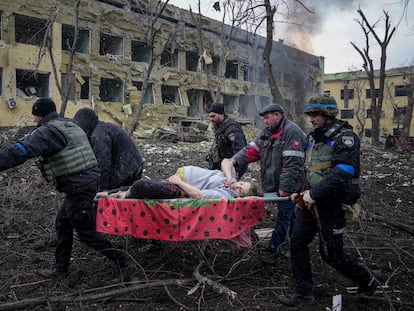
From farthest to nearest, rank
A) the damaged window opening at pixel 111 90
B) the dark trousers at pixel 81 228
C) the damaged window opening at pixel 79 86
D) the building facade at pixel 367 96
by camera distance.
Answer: the building facade at pixel 367 96
the damaged window opening at pixel 111 90
the damaged window opening at pixel 79 86
the dark trousers at pixel 81 228

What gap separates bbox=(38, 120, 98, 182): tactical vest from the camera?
3.25 metres

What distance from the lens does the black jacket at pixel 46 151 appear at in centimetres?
288

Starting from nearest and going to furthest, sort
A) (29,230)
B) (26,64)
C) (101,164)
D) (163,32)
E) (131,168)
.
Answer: (101,164) → (131,168) → (29,230) → (26,64) → (163,32)

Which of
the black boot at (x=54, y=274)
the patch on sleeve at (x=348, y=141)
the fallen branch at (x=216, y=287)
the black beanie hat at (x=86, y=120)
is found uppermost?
the black beanie hat at (x=86, y=120)

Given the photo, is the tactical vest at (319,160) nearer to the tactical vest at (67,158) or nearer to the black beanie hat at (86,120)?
the tactical vest at (67,158)

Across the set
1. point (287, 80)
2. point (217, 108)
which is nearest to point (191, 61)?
point (287, 80)

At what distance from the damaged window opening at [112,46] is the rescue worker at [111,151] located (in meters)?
19.7

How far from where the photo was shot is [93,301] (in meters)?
3.18

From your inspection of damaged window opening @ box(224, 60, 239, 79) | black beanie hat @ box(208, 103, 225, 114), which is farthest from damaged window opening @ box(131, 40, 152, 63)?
black beanie hat @ box(208, 103, 225, 114)

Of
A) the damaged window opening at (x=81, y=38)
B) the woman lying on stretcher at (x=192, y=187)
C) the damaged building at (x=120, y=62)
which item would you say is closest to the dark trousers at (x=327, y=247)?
the woman lying on stretcher at (x=192, y=187)

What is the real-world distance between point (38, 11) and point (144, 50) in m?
7.54

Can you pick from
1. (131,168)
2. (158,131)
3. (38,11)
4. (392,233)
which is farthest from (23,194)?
(38,11)

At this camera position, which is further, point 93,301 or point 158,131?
point 158,131

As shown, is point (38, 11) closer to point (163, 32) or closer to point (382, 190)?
point (163, 32)
